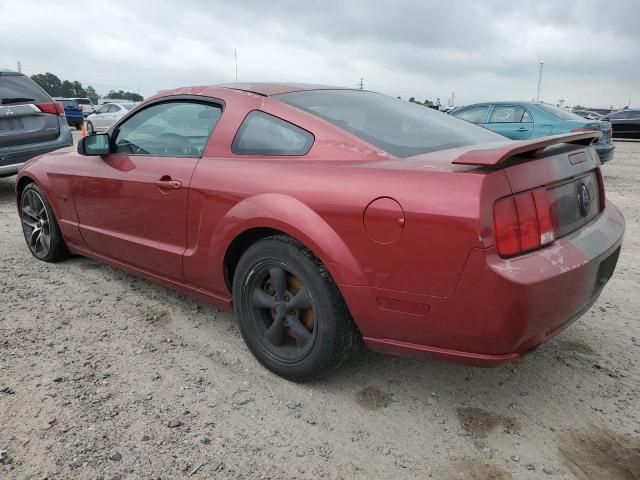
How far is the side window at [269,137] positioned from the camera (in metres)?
2.50

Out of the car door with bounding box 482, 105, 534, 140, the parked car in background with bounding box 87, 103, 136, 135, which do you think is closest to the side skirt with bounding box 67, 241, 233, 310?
the car door with bounding box 482, 105, 534, 140

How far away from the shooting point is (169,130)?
3213mm

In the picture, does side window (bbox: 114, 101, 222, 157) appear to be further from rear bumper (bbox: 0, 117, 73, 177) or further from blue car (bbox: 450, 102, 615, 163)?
blue car (bbox: 450, 102, 615, 163)

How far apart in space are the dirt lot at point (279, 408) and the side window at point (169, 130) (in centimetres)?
104

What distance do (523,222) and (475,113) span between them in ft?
29.1

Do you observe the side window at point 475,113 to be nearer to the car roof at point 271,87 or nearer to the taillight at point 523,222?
the car roof at point 271,87

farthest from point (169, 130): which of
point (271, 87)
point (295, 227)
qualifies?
point (295, 227)

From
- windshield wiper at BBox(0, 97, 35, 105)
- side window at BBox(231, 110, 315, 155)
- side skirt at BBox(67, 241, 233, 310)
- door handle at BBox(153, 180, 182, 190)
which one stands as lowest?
side skirt at BBox(67, 241, 233, 310)

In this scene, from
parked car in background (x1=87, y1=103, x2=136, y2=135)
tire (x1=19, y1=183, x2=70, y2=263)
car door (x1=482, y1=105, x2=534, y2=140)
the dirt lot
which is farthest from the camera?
Result: parked car in background (x1=87, y1=103, x2=136, y2=135)

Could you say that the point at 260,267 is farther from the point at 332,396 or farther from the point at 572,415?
the point at 572,415

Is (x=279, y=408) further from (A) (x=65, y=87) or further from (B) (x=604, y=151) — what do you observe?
(A) (x=65, y=87)

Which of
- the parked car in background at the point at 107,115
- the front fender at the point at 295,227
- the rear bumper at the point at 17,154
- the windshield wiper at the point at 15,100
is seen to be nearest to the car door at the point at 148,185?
the front fender at the point at 295,227

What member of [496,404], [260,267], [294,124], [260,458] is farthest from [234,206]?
[496,404]

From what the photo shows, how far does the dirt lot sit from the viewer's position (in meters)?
2.03
